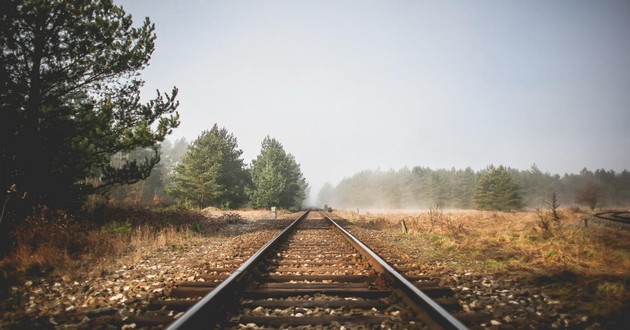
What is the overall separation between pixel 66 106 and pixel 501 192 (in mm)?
63340

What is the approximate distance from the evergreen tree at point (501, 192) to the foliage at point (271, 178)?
126 ft

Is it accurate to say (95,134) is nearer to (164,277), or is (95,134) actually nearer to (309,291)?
(164,277)

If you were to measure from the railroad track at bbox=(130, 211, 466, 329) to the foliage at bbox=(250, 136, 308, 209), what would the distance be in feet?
95.5

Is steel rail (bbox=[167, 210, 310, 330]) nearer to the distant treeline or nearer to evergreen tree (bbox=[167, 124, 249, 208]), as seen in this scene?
evergreen tree (bbox=[167, 124, 249, 208])

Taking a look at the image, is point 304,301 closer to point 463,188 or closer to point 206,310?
point 206,310

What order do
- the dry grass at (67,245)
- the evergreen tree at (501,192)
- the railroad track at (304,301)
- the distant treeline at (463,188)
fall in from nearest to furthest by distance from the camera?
the railroad track at (304,301), the dry grass at (67,245), the evergreen tree at (501,192), the distant treeline at (463,188)

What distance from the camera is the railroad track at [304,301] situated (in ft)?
9.25

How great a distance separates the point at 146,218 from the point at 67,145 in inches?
228

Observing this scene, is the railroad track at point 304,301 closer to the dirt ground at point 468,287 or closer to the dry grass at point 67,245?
the dirt ground at point 468,287

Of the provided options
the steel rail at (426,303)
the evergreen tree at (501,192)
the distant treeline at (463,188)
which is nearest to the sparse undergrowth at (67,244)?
the steel rail at (426,303)

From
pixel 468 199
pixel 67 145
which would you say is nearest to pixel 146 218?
pixel 67 145

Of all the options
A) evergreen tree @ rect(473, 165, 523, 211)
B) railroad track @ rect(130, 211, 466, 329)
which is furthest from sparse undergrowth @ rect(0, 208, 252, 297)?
evergreen tree @ rect(473, 165, 523, 211)

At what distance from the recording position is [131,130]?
327 inches

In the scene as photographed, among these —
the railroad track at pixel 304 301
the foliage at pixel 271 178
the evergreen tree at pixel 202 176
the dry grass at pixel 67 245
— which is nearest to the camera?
the railroad track at pixel 304 301
